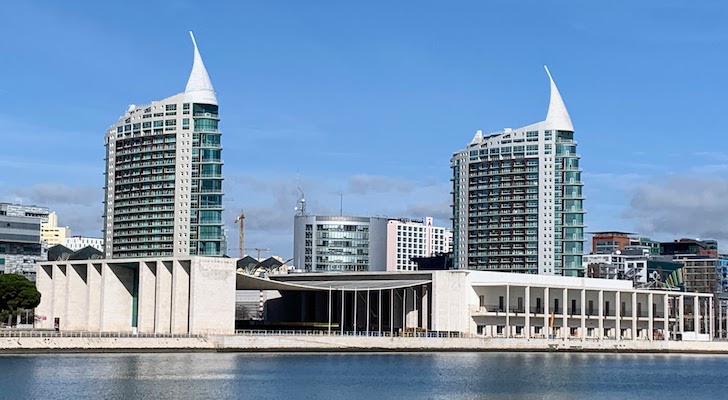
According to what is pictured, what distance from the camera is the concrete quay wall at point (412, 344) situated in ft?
397

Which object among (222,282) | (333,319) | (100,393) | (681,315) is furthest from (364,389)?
(681,315)

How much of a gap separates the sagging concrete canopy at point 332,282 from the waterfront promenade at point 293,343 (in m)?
6.01

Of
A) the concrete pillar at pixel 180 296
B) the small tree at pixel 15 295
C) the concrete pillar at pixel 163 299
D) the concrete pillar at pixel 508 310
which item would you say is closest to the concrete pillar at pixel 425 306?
the concrete pillar at pixel 508 310

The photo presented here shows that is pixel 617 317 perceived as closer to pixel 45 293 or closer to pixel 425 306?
pixel 425 306

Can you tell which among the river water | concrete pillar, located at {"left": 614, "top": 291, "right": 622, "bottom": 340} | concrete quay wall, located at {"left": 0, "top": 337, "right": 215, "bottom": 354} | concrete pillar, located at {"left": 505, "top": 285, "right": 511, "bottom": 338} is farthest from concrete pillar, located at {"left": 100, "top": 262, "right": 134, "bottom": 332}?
concrete pillar, located at {"left": 614, "top": 291, "right": 622, "bottom": 340}

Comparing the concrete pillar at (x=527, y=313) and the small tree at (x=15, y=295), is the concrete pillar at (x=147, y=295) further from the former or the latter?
the concrete pillar at (x=527, y=313)

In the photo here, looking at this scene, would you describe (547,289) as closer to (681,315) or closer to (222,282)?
(681,315)

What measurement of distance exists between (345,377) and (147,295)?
159 ft

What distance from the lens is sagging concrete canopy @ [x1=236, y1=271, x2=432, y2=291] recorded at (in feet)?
440

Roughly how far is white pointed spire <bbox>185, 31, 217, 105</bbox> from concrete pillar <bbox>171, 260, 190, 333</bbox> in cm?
5272

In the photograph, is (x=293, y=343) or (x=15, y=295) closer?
(x=293, y=343)

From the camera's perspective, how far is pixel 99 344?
370ft

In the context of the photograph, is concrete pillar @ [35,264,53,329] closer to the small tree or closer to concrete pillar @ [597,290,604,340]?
the small tree

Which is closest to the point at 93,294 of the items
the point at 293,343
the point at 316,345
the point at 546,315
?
the point at 293,343
